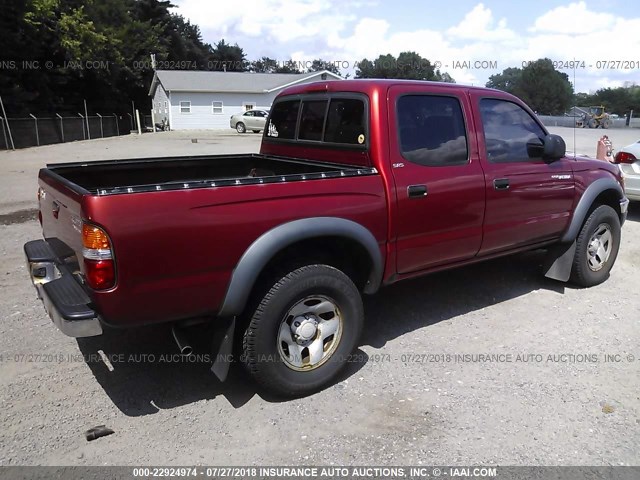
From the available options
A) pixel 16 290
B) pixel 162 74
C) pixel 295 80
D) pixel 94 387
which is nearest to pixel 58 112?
pixel 162 74

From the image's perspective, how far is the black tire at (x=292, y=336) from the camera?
3131 millimetres

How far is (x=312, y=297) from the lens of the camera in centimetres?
333

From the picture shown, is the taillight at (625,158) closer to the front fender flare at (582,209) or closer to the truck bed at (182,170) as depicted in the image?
the front fender flare at (582,209)

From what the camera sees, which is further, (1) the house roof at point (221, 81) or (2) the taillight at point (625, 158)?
(1) the house roof at point (221, 81)

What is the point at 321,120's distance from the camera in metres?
4.25

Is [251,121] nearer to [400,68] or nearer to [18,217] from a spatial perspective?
[18,217]

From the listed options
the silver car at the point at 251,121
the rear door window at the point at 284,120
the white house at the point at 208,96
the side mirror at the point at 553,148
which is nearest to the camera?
the side mirror at the point at 553,148

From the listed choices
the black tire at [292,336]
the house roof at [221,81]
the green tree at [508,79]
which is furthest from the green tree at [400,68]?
the black tire at [292,336]

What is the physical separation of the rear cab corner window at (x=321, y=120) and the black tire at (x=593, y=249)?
2717 millimetres

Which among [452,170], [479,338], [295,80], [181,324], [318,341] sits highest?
[295,80]

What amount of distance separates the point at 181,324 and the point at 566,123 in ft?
138

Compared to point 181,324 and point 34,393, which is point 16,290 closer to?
point 34,393

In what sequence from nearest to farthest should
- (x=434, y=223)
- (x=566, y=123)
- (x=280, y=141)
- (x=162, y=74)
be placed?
(x=434, y=223) → (x=280, y=141) → (x=566, y=123) → (x=162, y=74)

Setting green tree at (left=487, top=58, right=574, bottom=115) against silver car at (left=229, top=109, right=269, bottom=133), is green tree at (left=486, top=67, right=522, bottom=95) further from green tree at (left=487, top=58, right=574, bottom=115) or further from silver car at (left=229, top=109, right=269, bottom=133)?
silver car at (left=229, top=109, right=269, bottom=133)
